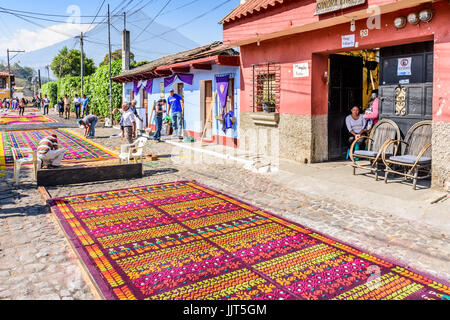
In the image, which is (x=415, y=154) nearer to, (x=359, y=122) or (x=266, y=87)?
(x=359, y=122)

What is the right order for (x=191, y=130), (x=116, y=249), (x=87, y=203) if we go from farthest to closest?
(x=191, y=130), (x=87, y=203), (x=116, y=249)

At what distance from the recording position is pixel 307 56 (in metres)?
9.63

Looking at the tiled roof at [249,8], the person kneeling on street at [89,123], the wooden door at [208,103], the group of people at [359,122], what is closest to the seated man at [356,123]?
the group of people at [359,122]

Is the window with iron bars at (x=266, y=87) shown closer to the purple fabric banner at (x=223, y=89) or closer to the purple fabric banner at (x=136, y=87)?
the purple fabric banner at (x=223, y=89)

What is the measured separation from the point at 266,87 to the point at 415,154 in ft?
16.2

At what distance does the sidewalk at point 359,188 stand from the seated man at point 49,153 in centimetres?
453

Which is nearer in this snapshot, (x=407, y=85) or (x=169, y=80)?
(x=407, y=85)

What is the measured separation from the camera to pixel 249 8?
37.9 ft

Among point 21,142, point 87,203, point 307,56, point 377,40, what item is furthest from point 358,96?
point 21,142

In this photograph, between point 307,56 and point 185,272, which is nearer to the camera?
point 185,272

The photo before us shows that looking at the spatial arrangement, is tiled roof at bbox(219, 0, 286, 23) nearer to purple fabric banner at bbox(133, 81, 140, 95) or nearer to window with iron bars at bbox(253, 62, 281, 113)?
window with iron bars at bbox(253, 62, 281, 113)

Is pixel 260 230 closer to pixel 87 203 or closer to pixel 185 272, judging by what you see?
pixel 185 272

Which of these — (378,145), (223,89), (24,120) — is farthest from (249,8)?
(24,120)
